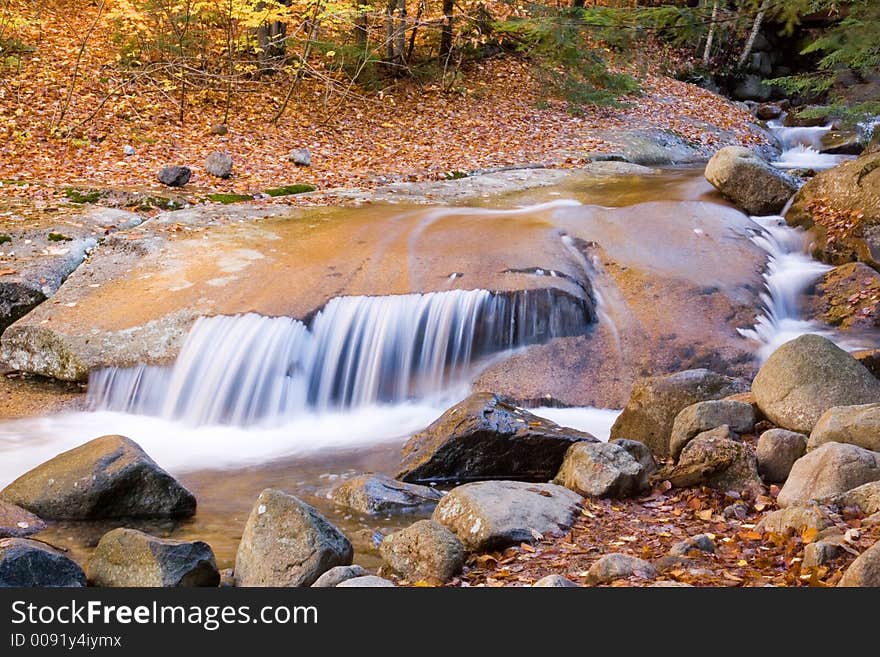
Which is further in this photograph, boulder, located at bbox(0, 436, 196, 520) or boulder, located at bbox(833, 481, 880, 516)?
boulder, located at bbox(0, 436, 196, 520)

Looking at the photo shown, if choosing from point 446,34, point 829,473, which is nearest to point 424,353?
point 829,473

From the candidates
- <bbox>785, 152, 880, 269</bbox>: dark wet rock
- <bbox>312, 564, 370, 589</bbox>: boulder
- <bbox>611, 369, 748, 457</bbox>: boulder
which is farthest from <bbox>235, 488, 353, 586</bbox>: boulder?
<bbox>785, 152, 880, 269</bbox>: dark wet rock

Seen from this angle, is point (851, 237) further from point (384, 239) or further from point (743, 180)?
point (384, 239)

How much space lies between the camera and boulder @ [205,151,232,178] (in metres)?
13.5

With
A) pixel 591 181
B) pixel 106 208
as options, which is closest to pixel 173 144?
pixel 106 208

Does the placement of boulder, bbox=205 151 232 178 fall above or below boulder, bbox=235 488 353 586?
above

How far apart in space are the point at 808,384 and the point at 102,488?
17.2ft

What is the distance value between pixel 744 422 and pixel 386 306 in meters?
3.95

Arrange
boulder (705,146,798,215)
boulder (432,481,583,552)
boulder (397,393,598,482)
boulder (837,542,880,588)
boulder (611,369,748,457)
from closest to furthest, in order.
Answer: boulder (837,542,880,588), boulder (432,481,583,552), boulder (397,393,598,482), boulder (611,369,748,457), boulder (705,146,798,215)

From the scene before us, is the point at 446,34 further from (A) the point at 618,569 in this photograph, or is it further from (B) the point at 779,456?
(A) the point at 618,569

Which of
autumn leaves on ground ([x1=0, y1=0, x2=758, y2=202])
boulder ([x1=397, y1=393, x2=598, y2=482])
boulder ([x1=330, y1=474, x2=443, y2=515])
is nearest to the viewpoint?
boulder ([x1=330, y1=474, x2=443, y2=515])

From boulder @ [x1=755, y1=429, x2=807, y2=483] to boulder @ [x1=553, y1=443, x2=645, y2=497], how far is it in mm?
830

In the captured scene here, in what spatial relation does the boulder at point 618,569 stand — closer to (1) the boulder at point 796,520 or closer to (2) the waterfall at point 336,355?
(1) the boulder at point 796,520

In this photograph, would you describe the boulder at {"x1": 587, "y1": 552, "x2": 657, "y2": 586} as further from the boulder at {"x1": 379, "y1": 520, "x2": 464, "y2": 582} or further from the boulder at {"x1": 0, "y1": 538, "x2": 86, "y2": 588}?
the boulder at {"x1": 0, "y1": 538, "x2": 86, "y2": 588}
